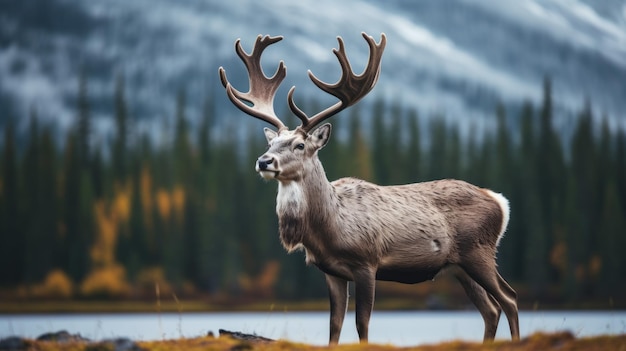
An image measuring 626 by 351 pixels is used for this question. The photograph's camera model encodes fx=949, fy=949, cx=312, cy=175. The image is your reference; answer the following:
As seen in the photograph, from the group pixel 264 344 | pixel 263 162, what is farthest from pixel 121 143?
pixel 264 344

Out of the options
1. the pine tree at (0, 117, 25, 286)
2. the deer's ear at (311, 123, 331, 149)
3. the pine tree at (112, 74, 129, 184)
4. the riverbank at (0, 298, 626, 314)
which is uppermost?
the deer's ear at (311, 123, 331, 149)

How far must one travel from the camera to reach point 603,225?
64.8 meters

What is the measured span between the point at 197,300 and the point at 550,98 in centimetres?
3171

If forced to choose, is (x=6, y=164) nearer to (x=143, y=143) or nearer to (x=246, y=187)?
(x=143, y=143)

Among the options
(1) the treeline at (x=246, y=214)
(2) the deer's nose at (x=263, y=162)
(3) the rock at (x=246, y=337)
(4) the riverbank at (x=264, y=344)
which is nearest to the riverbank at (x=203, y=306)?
(1) the treeline at (x=246, y=214)

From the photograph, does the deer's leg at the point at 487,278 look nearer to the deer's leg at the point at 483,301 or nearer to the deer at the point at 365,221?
the deer at the point at 365,221

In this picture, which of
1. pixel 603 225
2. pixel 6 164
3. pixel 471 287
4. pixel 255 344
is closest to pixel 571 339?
pixel 255 344

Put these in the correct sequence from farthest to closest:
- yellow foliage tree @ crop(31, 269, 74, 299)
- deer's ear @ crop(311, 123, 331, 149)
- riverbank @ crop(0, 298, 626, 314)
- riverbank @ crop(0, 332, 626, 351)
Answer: yellow foliage tree @ crop(31, 269, 74, 299)
riverbank @ crop(0, 298, 626, 314)
deer's ear @ crop(311, 123, 331, 149)
riverbank @ crop(0, 332, 626, 351)

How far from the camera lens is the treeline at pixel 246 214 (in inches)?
2591

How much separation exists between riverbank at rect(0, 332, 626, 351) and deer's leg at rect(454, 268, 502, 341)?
10.1ft

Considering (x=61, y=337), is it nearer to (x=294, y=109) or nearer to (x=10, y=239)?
(x=294, y=109)

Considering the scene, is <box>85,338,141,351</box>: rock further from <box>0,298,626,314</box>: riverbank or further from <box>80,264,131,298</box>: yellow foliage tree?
<box>80,264,131,298</box>: yellow foliage tree

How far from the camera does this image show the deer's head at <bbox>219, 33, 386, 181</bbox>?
36.8 feet

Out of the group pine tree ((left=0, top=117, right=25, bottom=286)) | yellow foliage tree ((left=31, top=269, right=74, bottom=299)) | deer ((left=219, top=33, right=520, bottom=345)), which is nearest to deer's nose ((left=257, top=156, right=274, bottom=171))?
deer ((left=219, top=33, right=520, bottom=345))
